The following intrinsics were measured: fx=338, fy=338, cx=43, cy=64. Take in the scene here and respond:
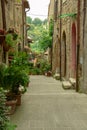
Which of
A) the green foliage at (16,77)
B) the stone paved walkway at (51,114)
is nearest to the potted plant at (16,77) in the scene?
the green foliage at (16,77)

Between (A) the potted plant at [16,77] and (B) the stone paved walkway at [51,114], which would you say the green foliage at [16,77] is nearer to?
(A) the potted plant at [16,77]

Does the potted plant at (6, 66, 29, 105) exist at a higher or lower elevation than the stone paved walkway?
higher

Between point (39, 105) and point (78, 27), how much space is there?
545 centimetres

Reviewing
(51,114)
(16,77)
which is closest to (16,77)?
(16,77)

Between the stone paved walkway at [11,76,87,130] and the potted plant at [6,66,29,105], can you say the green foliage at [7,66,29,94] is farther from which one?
the stone paved walkway at [11,76,87,130]

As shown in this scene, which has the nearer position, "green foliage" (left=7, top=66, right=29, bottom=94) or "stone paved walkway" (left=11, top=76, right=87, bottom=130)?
"stone paved walkway" (left=11, top=76, right=87, bottom=130)

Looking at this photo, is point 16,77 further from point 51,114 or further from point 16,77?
point 51,114

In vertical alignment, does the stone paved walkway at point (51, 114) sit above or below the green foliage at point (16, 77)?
below

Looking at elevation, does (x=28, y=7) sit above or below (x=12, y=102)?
above

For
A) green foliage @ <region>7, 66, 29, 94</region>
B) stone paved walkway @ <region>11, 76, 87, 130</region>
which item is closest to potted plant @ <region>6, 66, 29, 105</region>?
green foliage @ <region>7, 66, 29, 94</region>

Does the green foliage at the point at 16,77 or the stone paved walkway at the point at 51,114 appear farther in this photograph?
the green foliage at the point at 16,77

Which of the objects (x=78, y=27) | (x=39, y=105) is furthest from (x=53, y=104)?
(x=78, y=27)

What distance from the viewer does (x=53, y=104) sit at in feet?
37.0

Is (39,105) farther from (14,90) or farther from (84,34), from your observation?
(84,34)
